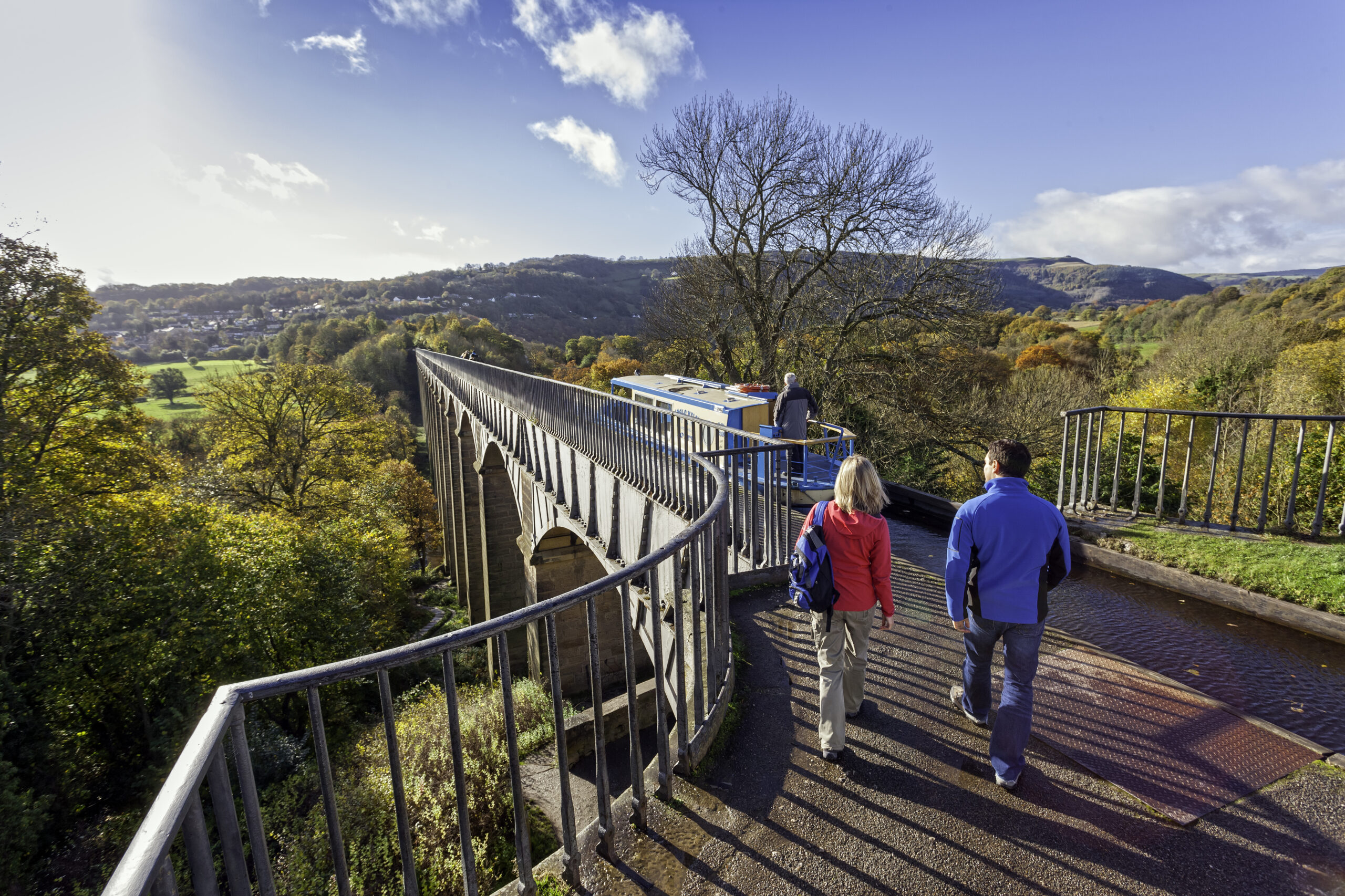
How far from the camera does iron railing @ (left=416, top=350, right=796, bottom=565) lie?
602 centimetres

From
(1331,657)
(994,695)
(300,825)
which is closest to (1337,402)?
(1331,657)

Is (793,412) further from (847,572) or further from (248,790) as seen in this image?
(248,790)

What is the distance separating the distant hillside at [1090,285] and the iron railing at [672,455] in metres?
84.2

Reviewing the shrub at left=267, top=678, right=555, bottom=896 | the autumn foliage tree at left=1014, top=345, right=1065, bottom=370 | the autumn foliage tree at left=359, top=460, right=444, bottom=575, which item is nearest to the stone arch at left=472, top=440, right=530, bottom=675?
the shrub at left=267, top=678, right=555, bottom=896

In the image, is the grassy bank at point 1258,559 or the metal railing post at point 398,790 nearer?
the metal railing post at point 398,790

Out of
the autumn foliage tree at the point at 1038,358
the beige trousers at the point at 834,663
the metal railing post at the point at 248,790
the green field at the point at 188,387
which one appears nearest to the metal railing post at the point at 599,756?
the metal railing post at the point at 248,790

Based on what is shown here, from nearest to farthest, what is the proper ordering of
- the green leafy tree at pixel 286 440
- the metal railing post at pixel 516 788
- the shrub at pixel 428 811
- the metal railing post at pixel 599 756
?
the metal railing post at pixel 516 788 → the metal railing post at pixel 599 756 → the shrub at pixel 428 811 → the green leafy tree at pixel 286 440

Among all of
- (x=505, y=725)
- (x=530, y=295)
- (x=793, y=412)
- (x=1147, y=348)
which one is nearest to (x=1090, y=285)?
(x=1147, y=348)

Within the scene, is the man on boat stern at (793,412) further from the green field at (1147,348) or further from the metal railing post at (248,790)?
the green field at (1147,348)

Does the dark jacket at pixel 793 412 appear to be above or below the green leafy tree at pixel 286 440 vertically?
above

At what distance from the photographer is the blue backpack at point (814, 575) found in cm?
321

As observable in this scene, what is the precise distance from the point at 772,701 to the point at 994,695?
1.40 meters

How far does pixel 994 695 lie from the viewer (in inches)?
154

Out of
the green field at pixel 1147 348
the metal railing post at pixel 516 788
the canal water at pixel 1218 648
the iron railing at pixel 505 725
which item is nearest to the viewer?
the iron railing at pixel 505 725
